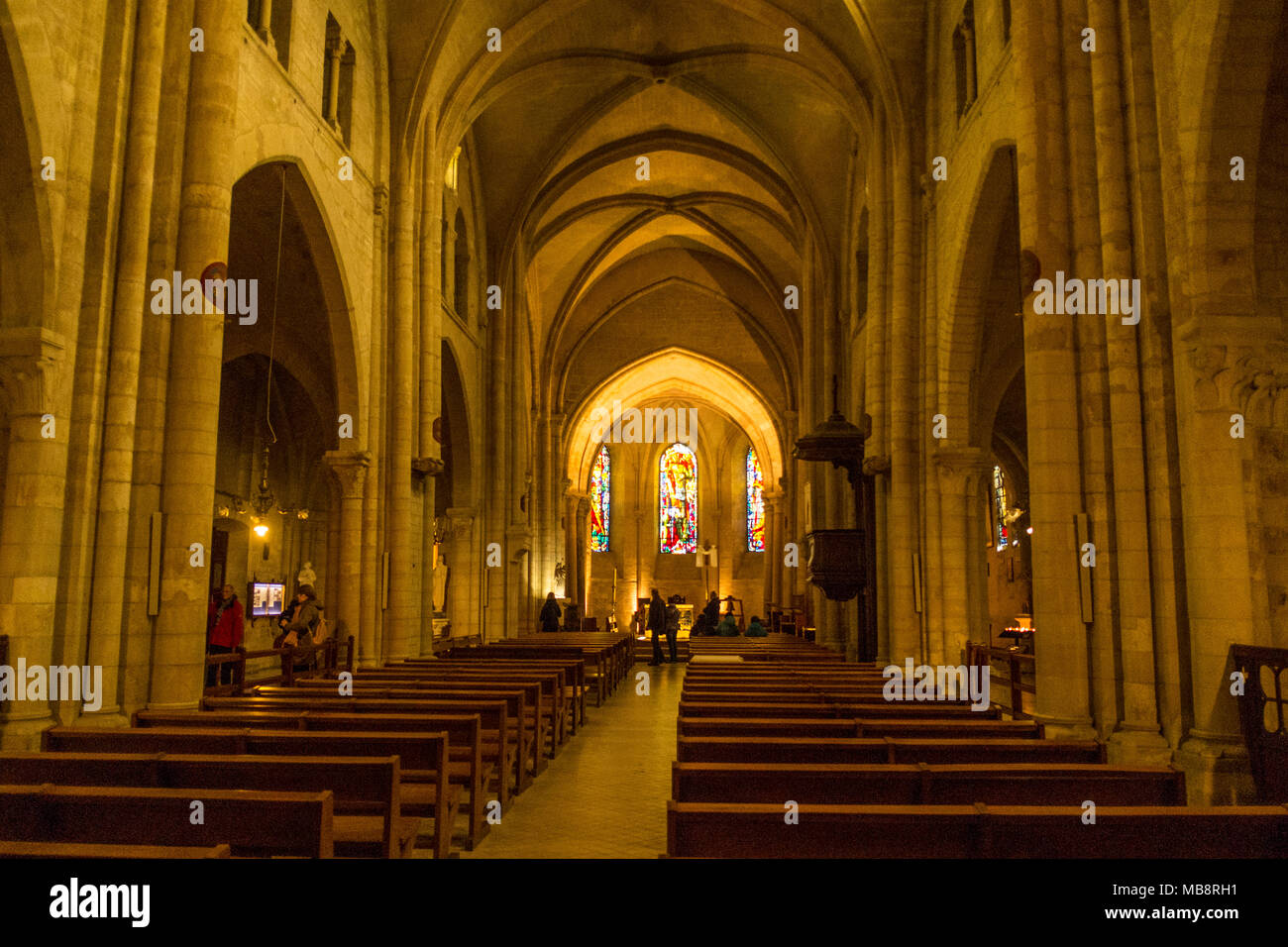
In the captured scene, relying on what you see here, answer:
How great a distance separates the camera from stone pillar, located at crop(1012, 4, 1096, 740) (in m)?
7.61

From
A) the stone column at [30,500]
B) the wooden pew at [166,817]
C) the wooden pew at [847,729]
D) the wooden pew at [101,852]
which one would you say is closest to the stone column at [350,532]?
the stone column at [30,500]

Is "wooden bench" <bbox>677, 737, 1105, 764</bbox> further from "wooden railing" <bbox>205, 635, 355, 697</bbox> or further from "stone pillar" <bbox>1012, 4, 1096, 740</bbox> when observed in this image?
"wooden railing" <bbox>205, 635, 355, 697</bbox>

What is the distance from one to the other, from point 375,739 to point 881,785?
275 centimetres

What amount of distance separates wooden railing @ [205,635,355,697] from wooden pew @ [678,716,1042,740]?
5.81 m

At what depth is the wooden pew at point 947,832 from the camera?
342 centimetres

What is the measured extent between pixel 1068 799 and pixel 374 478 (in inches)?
475

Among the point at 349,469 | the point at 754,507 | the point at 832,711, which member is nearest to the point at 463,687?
the point at 832,711

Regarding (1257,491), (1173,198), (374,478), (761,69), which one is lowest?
(1257,491)

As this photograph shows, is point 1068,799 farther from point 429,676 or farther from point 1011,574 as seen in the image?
point 1011,574

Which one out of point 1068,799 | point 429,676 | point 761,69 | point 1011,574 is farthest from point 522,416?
point 1068,799

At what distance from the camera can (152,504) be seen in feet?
27.5

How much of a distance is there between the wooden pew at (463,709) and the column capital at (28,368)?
2713 mm

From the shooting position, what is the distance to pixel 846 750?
515cm

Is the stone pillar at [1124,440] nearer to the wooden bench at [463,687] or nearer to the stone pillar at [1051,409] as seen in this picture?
the stone pillar at [1051,409]
